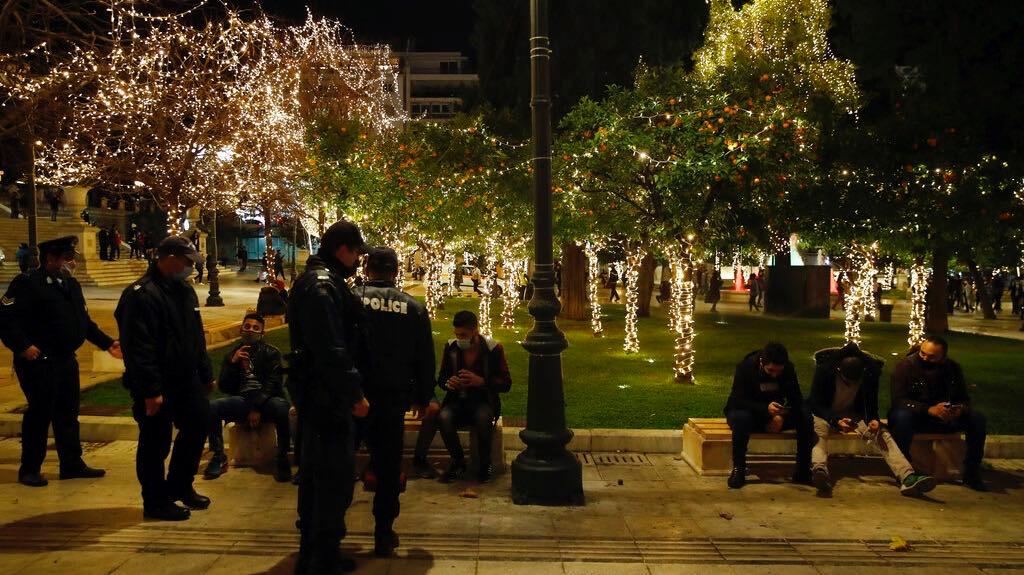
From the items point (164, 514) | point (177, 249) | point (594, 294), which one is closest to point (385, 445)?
point (164, 514)

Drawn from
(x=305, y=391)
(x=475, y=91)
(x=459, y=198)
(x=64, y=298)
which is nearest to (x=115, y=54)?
(x=64, y=298)

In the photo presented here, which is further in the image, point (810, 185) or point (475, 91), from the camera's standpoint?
point (475, 91)

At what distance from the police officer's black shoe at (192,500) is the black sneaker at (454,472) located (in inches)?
77.3

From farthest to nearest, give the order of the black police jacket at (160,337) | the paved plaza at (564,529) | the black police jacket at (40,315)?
the black police jacket at (40,315) < the black police jacket at (160,337) < the paved plaza at (564,529)

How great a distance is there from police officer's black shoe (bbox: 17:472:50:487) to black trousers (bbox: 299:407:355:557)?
10.6 ft

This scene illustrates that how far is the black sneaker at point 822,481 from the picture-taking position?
22.9ft

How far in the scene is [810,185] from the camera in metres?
14.0

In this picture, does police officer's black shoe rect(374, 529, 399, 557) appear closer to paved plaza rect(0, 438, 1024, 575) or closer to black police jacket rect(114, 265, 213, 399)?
paved plaza rect(0, 438, 1024, 575)

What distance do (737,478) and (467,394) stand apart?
245 cm

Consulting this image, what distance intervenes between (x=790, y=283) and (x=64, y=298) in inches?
1020

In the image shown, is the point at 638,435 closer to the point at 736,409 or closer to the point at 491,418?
the point at 736,409

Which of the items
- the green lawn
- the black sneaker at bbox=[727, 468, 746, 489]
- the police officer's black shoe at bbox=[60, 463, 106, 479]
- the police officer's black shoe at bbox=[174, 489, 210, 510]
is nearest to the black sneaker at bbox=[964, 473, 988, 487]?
the black sneaker at bbox=[727, 468, 746, 489]

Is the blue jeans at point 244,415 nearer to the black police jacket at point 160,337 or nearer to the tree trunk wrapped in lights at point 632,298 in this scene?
the black police jacket at point 160,337

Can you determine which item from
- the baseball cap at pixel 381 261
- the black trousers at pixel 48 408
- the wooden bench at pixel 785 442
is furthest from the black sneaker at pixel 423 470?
the black trousers at pixel 48 408
